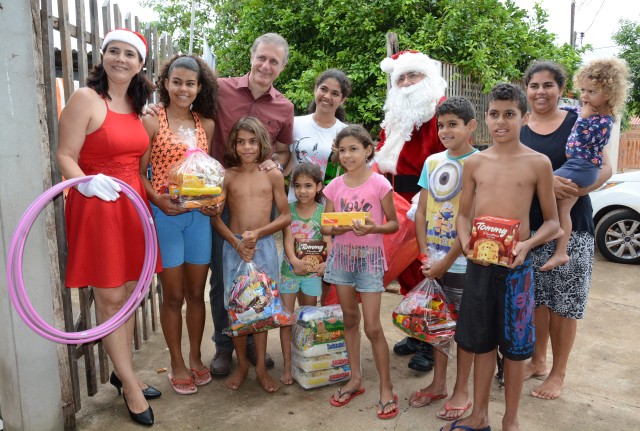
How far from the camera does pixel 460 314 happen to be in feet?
9.72

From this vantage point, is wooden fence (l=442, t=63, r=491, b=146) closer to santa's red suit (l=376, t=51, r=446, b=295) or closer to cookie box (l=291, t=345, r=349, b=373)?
santa's red suit (l=376, t=51, r=446, b=295)

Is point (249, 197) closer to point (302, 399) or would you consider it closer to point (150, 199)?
point (150, 199)

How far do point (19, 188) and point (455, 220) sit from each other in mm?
2566

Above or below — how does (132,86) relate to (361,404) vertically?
above

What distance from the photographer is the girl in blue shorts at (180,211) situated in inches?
132

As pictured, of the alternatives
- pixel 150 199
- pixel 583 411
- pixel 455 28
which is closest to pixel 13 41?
pixel 150 199

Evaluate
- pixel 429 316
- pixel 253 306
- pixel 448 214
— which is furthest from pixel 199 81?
pixel 429 316

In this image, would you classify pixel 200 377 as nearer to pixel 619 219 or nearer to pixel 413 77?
pixel 413 77

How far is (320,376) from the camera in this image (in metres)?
3.70

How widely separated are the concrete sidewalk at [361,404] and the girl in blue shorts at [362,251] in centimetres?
18

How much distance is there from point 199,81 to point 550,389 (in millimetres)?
3231

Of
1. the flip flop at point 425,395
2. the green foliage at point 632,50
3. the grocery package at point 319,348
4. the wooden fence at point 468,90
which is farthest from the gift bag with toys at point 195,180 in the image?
the green foliage at point 632,50

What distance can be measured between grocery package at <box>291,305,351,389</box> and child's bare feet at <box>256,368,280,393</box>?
179mm

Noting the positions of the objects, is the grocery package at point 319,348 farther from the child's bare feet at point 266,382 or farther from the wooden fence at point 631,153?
the wooden fence at point 631,153
